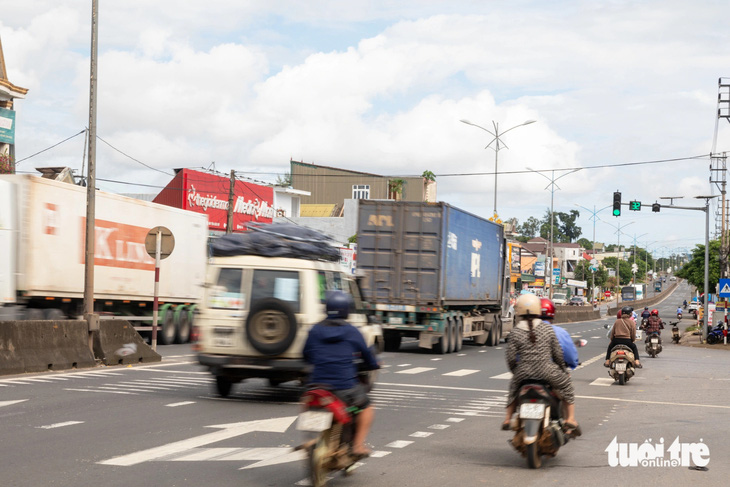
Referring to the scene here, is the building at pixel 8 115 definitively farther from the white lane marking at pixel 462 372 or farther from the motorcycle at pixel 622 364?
the motorcycle at pixel 622 364

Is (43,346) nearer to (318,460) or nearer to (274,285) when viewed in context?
(274,285)

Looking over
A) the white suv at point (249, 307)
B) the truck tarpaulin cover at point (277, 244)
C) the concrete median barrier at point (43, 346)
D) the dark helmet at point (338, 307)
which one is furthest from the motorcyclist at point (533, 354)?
the concrete median barrier at point (43, 346)

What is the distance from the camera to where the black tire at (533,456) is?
8422 millimetres

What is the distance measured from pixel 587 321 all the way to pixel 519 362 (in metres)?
76.7

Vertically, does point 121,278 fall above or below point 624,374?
above

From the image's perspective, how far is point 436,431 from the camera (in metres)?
11.0

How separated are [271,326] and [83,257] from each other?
1247 cm

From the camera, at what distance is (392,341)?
91.5 feet

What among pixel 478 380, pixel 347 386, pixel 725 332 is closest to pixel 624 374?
pixel 478 380

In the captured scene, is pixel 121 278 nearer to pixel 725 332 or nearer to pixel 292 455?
pixel 292 455

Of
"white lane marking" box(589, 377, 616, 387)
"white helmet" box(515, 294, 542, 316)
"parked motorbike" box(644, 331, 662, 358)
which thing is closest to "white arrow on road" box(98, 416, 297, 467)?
"white helmet" box(515, 294, 542, 316)

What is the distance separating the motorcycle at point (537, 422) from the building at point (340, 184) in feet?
271

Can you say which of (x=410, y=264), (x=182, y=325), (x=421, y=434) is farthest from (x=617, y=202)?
(x=421, y=434)

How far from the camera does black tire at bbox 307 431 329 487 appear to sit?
6992mm
